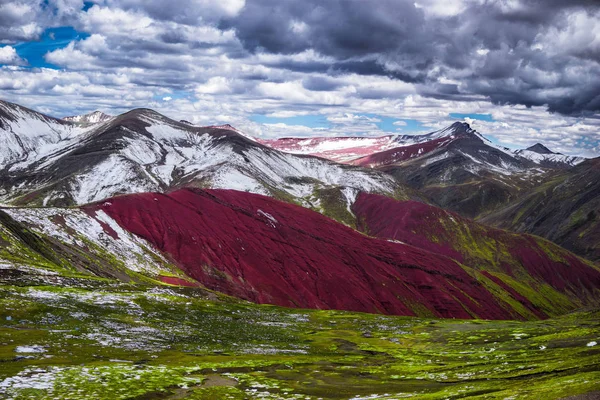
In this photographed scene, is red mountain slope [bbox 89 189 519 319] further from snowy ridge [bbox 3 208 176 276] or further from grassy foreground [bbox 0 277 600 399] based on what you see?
grassy foreground [bbox 0 277 600 399]

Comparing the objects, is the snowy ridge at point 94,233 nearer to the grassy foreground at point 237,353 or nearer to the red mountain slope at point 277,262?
the red mountain slope at point 277,262

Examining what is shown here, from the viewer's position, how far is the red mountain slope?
147750 mm

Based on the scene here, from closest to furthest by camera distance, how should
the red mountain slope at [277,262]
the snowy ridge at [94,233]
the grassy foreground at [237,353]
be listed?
the grassy foreground at [237,353] < the snowy ridge at [94,233] < the red mountain slope at [277,262]

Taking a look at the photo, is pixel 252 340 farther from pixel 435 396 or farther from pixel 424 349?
pixel 435 396

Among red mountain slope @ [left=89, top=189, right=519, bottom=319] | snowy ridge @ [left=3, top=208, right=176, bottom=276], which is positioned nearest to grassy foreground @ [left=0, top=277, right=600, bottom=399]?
snowy ridge @ [left=3, top=208, right=176, bottom=276]

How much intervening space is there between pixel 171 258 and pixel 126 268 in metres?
24.6

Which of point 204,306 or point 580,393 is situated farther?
point 204,306

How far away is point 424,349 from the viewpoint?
86812 millimetres

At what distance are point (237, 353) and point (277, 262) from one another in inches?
3868

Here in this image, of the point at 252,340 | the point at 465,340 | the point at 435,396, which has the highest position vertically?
the point at 435,396

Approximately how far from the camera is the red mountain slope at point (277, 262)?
148 metres

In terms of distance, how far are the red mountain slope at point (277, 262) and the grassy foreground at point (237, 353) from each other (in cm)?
4317

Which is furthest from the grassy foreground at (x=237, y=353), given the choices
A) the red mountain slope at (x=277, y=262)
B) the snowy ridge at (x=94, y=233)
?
the red mountain slope at (x=277, y=262)

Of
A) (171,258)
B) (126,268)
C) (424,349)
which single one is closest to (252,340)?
(424,349)
